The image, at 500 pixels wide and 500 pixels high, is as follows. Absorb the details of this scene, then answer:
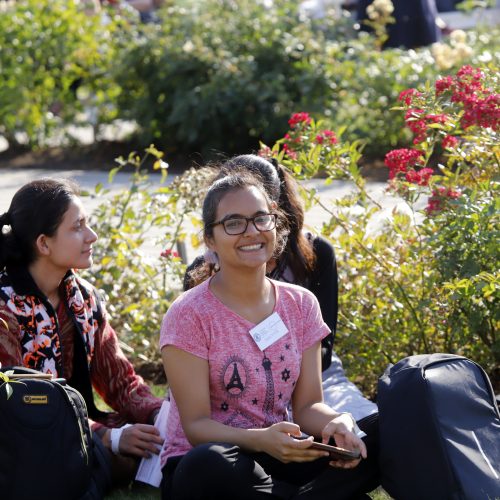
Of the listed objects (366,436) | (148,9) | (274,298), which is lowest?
(148,9)

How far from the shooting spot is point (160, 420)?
3.86 metres

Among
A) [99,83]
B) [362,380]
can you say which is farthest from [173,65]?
[362,380]

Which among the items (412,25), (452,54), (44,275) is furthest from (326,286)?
(412,25)

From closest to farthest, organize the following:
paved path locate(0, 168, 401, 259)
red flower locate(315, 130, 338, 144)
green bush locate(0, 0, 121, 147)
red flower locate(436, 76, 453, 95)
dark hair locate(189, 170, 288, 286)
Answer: dark hair locate(189, 170, 288, 286) → red flower locate(436, 76, 453, 95) → red flower locate(315, 130, 338, 144) → paved path locate(0, 168, 401, 259) → green bush locate(0, 0, 121, 147)

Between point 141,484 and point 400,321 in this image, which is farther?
point 400,321

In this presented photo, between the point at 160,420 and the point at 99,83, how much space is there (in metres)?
7.29

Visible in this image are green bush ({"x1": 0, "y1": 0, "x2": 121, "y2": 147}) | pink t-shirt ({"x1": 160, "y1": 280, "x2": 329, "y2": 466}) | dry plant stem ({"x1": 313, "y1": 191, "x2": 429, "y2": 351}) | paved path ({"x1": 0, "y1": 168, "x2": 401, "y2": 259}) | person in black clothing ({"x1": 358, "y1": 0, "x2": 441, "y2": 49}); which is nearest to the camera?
pink t-shirt ({"x1": 160, "y1": 280, "x2": 329, "y2": 466})

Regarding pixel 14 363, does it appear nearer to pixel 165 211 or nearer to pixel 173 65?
pixel 165 211

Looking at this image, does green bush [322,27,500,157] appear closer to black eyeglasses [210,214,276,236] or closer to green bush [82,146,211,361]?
green bush [82,146,211,361]

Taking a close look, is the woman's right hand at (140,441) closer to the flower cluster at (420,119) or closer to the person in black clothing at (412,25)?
the flower cluster at (420,119)

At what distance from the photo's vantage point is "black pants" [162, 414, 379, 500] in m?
3.15

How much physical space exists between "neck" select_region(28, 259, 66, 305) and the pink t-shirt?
636mm

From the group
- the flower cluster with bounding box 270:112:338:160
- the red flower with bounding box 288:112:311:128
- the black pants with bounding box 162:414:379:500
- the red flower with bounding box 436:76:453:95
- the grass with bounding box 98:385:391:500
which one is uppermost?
the red flower with bounding box 436:76:453:95

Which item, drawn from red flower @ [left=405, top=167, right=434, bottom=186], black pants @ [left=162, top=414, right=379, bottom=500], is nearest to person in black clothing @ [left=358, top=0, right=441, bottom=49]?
red flower @ [left=405, top=167, right=434, bottom=186]
